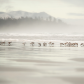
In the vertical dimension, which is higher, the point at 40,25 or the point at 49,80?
the point at 40,25

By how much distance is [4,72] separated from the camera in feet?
19.2

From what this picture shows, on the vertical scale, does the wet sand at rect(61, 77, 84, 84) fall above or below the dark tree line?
below

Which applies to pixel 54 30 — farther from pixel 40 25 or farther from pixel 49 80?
pixel 49 80

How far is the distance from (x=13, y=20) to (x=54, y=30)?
57.6 feet

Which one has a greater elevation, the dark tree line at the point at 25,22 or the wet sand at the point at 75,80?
the dark tree line at the point at 25,22

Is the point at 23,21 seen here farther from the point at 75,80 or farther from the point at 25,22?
the point at 75,80

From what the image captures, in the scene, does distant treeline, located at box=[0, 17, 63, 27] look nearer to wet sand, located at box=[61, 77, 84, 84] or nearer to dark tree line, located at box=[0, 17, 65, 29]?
dark tree line, located at box=[0, 17, 65, 29]

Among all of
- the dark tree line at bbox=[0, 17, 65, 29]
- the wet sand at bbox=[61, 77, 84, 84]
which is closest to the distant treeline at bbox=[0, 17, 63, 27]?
the dark tree line at bbox=[0, 17, 65, 29]

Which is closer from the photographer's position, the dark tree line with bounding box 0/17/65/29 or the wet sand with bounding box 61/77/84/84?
the wet sand with bounding box 61/77/84/84

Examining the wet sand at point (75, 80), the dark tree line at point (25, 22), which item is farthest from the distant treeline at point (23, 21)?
the wet sand at point (75, 80)

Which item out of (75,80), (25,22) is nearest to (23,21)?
(25,22)

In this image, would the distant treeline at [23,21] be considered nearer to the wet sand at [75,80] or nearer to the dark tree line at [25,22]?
the dark tree line at [25,22]

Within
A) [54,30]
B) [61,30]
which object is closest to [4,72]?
[61,30]

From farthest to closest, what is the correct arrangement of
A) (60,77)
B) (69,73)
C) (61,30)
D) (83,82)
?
1. (61,30)
2. (69,73)
3. (60,77)
4. (83,82)
